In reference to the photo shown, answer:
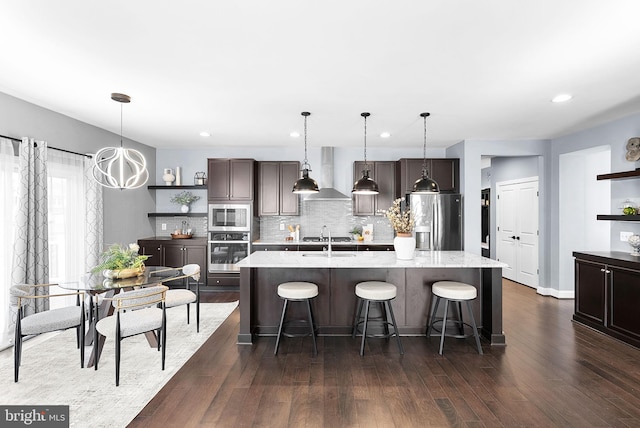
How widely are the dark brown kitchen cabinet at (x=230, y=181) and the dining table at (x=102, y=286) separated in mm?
2499

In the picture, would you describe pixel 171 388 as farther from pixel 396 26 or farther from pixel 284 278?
pixel 396 26

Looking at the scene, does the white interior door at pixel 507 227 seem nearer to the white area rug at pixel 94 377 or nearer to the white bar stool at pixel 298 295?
the white bar stool at pixel 298 295

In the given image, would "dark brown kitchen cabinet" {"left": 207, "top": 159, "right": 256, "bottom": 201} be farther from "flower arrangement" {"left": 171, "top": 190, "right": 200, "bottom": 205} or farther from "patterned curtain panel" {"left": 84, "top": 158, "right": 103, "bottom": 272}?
"patterned curtain panel" {"left": 84, "top": 158, "right": 103, "bottom": 272}

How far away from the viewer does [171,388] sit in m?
→ 2.71

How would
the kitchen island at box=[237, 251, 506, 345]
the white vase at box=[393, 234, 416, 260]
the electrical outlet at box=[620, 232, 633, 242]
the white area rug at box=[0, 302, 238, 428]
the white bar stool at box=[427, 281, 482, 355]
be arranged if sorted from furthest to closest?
the electrical outlet at box=[620, 232, 633, 242], the kitchen island at box=[237, 251, 506, 345], the white vase at box=[393, 234, 416, 260], the white bar stool at box=[427, 281, 482, 355], the white area rug at box=[0, 302, 238, 428]

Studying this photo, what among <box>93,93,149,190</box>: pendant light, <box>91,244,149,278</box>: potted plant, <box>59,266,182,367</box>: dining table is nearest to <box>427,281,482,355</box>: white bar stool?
<box>59,266,182,367</box>: dining table

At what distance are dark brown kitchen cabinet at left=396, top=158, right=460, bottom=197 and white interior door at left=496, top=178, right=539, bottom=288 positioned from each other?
1.50 m

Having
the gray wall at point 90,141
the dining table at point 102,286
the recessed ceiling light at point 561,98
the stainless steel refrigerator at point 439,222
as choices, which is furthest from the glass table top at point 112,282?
the recessed ceiling light at point 561,98

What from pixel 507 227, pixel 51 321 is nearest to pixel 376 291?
pixel 51 321

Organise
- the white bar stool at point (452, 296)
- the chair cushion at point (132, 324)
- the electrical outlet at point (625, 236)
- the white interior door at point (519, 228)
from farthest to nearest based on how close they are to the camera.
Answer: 1. the white interior door at point (519, 228)
2. the electrical outlet at point (625, 236)
3. the white bar stool at point (452, 296)
4. the chair cushion at point (132, 324)

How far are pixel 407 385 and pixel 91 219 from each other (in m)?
4.48

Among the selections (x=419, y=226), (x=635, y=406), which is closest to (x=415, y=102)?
(x=419, y=226)

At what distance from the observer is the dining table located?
288cm

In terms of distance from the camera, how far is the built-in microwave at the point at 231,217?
590 centimetres
